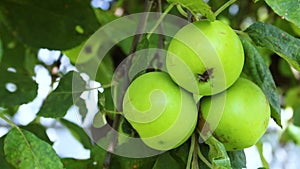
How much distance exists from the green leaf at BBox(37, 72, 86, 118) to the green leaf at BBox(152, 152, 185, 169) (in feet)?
0.82

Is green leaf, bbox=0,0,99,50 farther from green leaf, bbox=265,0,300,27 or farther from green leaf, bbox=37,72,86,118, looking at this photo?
green leaf, bbox=265,0,300,27

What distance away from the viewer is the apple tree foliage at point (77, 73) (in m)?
0.90

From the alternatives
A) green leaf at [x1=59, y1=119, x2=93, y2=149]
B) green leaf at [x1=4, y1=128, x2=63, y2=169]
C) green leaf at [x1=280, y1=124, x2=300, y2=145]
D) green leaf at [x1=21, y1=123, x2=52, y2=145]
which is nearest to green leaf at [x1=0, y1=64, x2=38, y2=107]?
green leaf at [x1=21, y1=123, x2=52, y2=145]

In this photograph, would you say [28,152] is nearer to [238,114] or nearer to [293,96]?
[238,114]

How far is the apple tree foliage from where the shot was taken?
0.90 meters

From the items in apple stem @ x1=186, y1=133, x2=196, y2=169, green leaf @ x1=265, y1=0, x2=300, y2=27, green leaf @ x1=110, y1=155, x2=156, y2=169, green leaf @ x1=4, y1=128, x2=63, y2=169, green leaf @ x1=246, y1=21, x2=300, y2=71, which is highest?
green leaf @ x1=265, y1=0, x2=300, y2=27

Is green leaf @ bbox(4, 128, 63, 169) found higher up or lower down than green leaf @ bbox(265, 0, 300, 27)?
lower down

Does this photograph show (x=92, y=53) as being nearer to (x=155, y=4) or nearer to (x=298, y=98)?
(x=155, y=4)

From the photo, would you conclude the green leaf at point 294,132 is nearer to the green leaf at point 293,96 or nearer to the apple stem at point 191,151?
the green leaf at point 293,96

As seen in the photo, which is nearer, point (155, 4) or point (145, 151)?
point (145, 151)

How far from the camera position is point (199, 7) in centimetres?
81

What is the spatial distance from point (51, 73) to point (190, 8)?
900 millimetres

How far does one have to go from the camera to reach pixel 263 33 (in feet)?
3.11

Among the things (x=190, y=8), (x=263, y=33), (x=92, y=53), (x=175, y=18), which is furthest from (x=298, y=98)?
(x=190, y=8)
